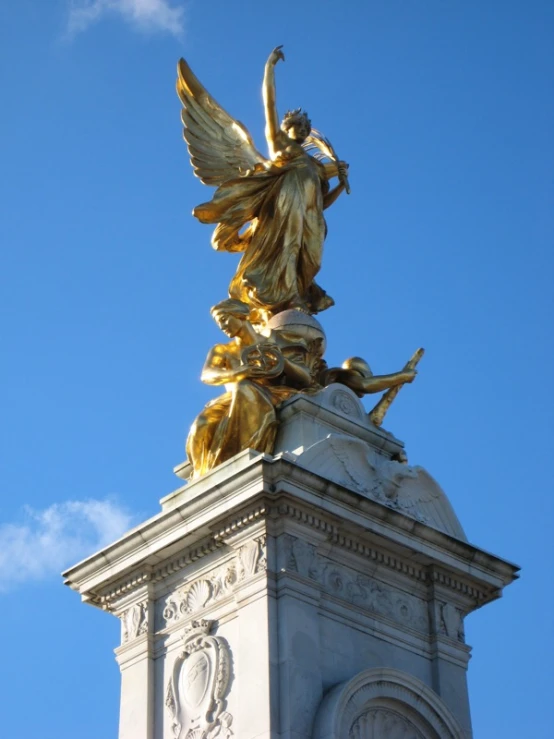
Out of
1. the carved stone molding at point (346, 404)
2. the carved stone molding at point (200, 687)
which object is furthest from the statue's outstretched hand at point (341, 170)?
the carved stone molding at point (200, 687)

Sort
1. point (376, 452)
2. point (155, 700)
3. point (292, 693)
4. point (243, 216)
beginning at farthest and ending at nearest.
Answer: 1. point (243, 216)
2. point (376, 452)
3. point (155, 700)
4. point (292, 693)

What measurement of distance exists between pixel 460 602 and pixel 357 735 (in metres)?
2.72

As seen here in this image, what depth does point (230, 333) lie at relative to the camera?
23984 mm

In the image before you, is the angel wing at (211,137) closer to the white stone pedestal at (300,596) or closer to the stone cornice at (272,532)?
the white stone pedestal at (300,596)

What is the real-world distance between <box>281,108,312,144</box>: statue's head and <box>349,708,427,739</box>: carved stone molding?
8179 mm

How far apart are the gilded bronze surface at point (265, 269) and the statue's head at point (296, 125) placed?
0.01 m

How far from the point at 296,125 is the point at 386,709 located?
8282mm

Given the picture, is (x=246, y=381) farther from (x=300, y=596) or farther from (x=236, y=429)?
(x=300, y=596)

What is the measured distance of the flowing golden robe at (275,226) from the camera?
25281 millimetres

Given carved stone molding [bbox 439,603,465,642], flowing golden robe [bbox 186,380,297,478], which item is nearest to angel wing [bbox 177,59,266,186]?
flowing golden robe [bbox 186,380,297,478]

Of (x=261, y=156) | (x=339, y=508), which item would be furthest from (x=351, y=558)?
(x=261, y=156)

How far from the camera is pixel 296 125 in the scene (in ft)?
85.0

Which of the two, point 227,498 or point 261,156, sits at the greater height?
point 261,156

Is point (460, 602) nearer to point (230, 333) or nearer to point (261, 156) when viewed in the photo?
point (230, 333)
